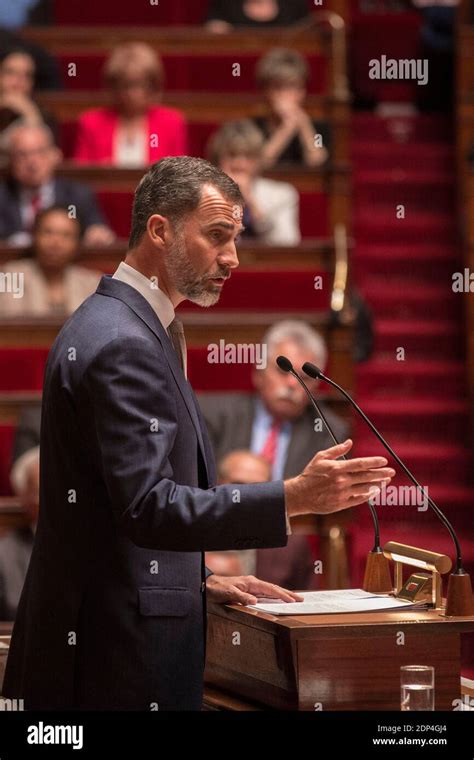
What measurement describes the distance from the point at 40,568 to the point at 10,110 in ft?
10.2

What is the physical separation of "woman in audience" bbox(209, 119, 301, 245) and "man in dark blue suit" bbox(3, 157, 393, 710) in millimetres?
2420

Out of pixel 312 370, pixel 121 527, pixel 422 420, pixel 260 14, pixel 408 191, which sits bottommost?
pixel 121 527

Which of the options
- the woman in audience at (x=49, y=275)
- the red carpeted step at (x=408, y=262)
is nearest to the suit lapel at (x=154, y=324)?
the woman in audience at (x=49, y=275)

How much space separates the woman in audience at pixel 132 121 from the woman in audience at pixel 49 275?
0.60 m

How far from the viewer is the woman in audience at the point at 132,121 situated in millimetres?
4246

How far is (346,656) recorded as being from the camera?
139 cm

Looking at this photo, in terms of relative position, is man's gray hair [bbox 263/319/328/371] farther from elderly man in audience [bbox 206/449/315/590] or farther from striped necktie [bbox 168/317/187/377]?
striped necktie [bbox 168/317/187/377]

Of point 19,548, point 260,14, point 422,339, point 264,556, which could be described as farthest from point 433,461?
point 260,14

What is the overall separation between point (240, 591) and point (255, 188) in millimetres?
2644

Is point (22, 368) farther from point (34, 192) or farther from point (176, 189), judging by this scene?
point (176, 189)

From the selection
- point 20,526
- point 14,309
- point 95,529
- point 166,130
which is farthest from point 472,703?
point 166,130

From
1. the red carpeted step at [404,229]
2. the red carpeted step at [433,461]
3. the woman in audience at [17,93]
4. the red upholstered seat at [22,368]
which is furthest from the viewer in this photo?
the red carpeted step at [404,229]

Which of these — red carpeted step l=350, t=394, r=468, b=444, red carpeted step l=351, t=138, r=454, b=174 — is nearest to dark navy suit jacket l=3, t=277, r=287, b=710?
red carpeted step l=350, t=394, r=468, b=444

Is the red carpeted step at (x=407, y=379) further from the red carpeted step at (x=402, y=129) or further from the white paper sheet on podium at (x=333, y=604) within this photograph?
the white paper sheet on podium at (x=333, y=604)
